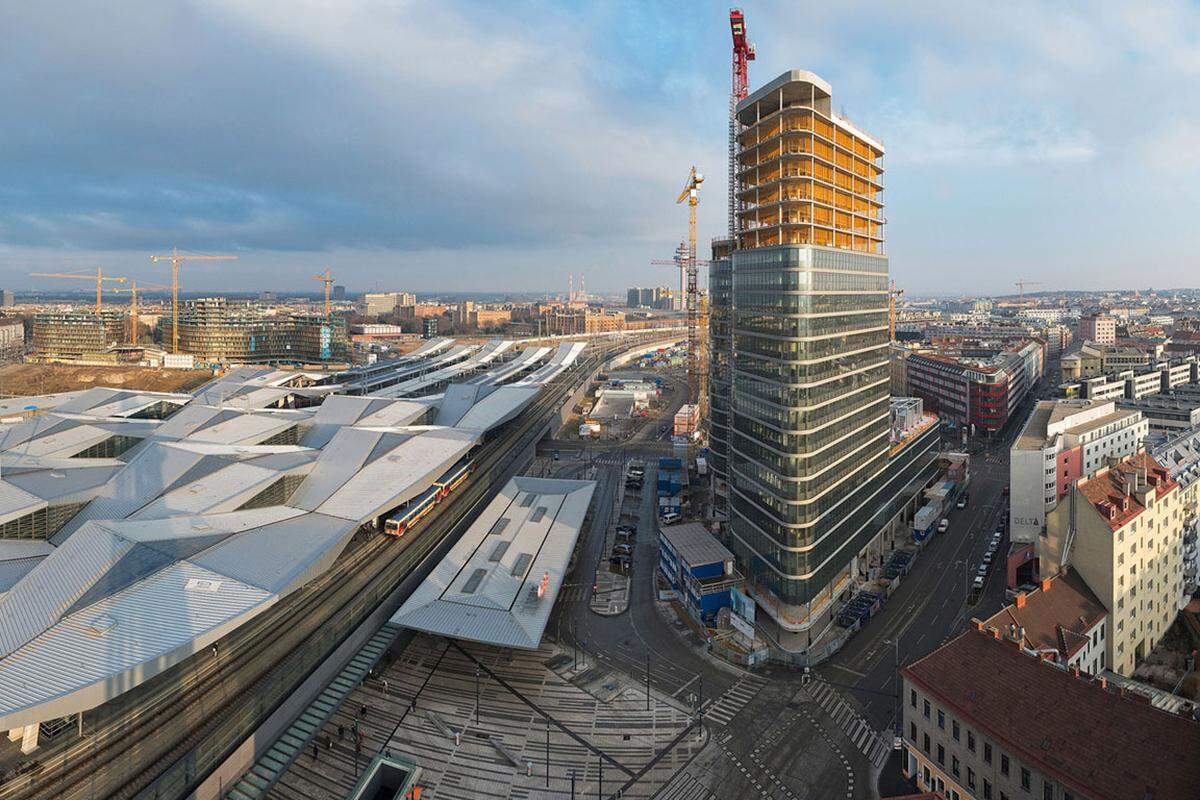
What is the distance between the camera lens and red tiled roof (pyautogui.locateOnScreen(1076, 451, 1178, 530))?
43.7 meters

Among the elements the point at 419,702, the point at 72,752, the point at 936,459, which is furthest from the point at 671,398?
the point at 72,752

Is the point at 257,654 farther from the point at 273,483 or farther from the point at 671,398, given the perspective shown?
the point at 671,398

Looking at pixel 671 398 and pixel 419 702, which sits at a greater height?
pixel 671 398

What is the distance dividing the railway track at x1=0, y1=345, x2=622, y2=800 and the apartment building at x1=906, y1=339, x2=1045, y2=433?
304 ft

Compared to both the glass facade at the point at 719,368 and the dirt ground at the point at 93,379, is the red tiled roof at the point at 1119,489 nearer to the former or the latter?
the glass facade at the point at 719,368

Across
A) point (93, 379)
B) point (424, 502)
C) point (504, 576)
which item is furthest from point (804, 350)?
point (93, 379)

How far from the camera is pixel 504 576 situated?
47406mm

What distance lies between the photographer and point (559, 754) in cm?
3531

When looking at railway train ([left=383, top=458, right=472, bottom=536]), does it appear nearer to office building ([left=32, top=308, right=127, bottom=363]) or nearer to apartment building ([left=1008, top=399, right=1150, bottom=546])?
apartment building ([left=1008, top=399, right=1150, bottom=546])

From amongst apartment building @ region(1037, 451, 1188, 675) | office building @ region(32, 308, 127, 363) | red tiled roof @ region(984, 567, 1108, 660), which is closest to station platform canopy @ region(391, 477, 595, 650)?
red tiled roof @ region(984, 567, 1108, 660)

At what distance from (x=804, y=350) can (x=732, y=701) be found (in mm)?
22229

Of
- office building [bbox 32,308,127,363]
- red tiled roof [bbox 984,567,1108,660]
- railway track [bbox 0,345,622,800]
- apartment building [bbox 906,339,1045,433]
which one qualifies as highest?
office building [bbox 32,308,127,363]

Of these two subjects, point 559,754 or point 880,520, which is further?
point 880,520

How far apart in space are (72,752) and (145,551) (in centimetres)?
1251
